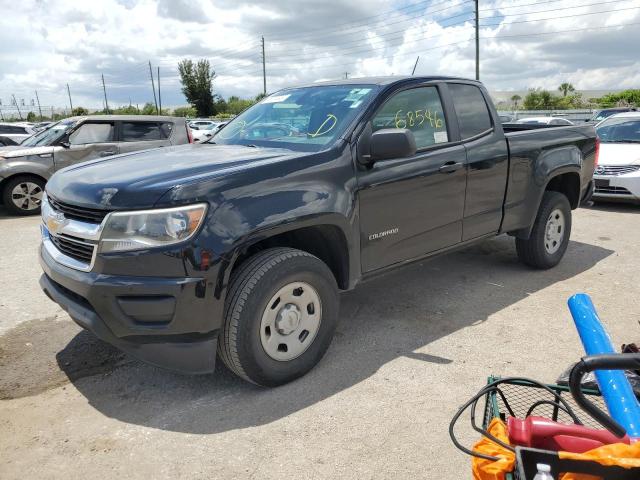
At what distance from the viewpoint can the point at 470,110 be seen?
445 centimetres

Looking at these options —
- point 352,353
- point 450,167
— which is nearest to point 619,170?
point 450,167

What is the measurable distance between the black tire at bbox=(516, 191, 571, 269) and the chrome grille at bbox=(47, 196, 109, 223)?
394 centimetres

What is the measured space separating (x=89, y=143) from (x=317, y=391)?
800 cm

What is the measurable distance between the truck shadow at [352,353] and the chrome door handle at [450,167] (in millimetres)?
1154

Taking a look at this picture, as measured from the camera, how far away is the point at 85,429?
111 inches

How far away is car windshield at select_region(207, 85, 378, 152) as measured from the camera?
357cm

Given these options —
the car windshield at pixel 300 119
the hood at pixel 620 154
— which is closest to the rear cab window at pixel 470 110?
the car windshield at pixel 300 119

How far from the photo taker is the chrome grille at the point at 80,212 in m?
2.78

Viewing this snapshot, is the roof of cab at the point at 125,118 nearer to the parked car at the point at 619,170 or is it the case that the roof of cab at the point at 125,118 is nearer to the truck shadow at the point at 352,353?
the truck shadow at the point at 352,353

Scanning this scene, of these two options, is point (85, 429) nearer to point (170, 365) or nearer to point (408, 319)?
point (170, 365)

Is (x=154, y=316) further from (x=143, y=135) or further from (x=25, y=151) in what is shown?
(x=25, y=151)

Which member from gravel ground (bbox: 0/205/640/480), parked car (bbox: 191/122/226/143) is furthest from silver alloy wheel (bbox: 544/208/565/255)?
parked car (bbox: 191/122/226/143)

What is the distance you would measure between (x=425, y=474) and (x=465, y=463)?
8.7 inches

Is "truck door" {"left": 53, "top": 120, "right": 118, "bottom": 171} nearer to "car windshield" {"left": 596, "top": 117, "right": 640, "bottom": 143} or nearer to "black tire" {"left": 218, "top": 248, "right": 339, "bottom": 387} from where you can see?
"black tire" {"left": 218, "top": 248, "right": 339, "bottom": 387}
